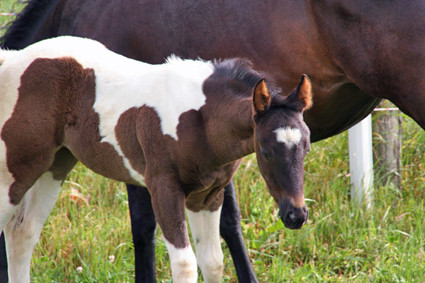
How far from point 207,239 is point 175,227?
0.39m

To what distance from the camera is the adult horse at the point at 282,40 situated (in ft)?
11.2

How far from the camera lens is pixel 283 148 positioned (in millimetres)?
2787

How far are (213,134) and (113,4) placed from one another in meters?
1.46

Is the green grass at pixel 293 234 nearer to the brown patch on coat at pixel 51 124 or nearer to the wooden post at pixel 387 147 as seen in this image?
the wooden post at pixel 387 147

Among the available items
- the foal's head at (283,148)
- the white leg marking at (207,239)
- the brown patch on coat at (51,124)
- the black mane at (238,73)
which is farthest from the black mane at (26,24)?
the foal's head at (283,148)

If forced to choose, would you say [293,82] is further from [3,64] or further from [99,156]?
[3,64]

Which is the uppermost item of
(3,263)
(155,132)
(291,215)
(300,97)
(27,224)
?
(300,97)

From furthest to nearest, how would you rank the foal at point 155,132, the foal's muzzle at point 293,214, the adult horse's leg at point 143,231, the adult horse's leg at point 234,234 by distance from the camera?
the adult horse's leg at point 234,234
the adult horse's leg at point 143,231
the foal at point 155,132
the foal's muzzle at point 293,214

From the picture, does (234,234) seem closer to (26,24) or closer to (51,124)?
(51,124)

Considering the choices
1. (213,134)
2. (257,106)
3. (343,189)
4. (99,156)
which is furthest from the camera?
(343,189)

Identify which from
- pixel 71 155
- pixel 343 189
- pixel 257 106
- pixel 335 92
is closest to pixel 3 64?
pixel 71 155

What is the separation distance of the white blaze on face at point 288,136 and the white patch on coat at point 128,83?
0.52 meters

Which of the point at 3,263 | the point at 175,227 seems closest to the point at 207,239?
the point at 175,227

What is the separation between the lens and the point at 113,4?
415 centimetres
